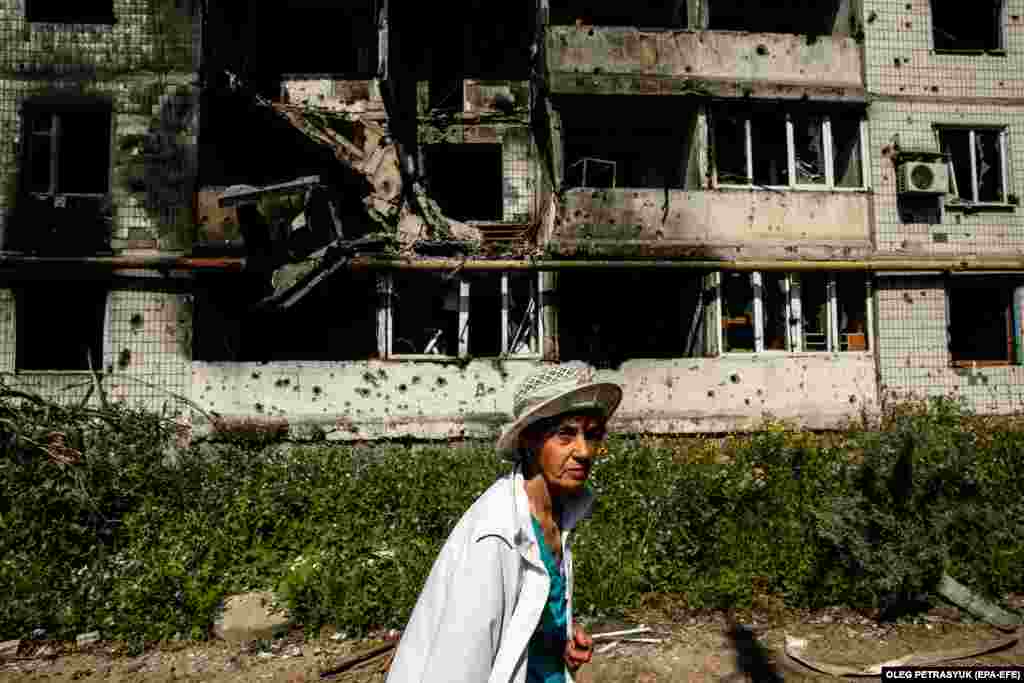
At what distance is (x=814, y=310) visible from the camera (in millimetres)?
12641

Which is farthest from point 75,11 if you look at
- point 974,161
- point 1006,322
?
point 1006,322

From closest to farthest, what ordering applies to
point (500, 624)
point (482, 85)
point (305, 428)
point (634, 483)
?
point (500, 624)
point (634, 483)
point (305, 428)
point (482, 85)

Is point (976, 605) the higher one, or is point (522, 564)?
point (522, 564)

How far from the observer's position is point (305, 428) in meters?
10.6

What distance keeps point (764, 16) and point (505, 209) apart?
26.4 ft

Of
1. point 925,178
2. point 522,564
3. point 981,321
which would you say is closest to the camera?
point 522,564

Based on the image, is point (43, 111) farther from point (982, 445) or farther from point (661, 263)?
point (982, 445)

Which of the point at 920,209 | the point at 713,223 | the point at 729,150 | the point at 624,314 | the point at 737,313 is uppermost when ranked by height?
the point at 729,150

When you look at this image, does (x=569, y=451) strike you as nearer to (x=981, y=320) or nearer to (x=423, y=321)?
(x=423, y=321)

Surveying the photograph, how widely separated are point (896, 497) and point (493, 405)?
632cm

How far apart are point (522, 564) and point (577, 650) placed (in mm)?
441

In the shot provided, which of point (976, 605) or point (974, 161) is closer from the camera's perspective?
point (976, 605)

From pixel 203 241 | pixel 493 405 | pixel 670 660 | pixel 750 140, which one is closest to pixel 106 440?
pixel 203 241

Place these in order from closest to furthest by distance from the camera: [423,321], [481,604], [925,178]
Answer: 1. [481,604]
2. [925,178]
3. [423,321]
